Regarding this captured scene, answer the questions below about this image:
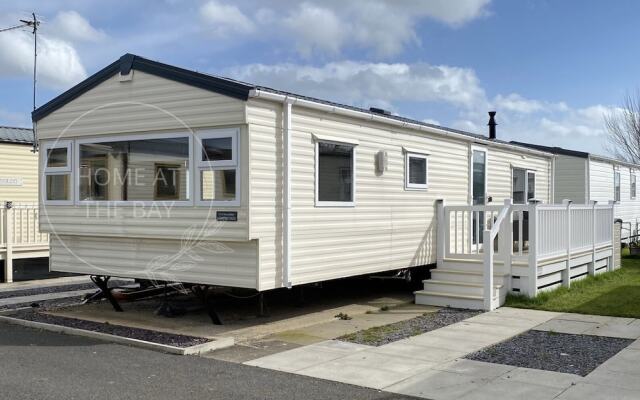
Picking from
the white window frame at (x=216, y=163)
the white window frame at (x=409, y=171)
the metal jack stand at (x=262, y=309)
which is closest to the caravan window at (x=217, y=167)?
the white window frame at (x=216, y=163)

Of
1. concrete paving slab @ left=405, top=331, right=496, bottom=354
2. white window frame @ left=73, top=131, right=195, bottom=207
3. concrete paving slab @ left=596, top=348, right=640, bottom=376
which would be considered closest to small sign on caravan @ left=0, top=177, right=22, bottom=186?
white window frame @ left=73, top=131, right=195, bottom=207

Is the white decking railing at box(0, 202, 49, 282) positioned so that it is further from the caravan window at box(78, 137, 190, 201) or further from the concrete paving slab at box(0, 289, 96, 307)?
the caravan window at box(78, 137, 190, 201)

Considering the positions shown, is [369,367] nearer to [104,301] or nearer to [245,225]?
[245,225]

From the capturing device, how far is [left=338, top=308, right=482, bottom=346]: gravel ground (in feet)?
25.3

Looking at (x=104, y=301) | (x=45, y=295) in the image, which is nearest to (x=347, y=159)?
(x=104, y=301)

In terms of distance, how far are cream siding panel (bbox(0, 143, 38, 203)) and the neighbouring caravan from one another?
13.3 meters

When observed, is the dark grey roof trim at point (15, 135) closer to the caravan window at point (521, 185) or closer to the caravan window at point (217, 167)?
the caravan window at point (217, 167)

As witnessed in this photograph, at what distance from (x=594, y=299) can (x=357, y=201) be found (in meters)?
4.25

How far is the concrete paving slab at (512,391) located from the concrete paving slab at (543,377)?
0.11 metres

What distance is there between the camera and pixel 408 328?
27.6 ft

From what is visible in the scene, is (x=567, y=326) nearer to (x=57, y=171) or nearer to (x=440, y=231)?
(x=440, y=231)

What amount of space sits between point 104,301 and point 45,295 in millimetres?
1719

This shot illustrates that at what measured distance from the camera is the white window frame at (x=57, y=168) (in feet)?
31.1

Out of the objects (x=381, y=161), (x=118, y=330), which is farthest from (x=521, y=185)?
(x=118, y=330)
